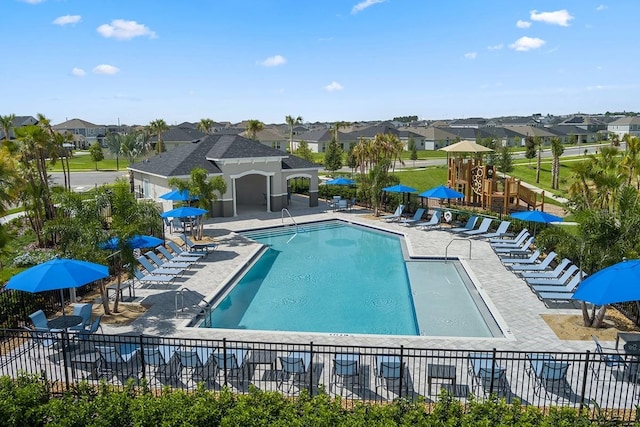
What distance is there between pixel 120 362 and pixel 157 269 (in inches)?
316

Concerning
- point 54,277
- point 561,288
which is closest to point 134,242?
point 54,277

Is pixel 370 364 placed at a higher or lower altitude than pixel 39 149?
lower

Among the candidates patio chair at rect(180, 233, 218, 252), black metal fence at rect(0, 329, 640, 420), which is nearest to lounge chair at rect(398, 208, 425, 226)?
patio chair at rect(180, 233, 218, 252)

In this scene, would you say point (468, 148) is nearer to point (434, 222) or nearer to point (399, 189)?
point (399, 189)

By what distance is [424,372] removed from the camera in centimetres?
1120

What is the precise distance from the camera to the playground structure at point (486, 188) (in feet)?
107

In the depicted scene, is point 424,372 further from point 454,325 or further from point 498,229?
point 498,229

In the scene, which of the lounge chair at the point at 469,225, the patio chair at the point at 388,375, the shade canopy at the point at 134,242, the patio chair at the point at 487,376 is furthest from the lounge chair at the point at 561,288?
the shade canopy at the point at 134,242

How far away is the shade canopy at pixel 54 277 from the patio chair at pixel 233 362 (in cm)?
408

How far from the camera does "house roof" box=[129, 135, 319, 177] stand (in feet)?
102

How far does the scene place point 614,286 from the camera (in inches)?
446

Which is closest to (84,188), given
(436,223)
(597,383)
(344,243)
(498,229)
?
(344,243)

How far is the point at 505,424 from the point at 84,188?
48.2 metres

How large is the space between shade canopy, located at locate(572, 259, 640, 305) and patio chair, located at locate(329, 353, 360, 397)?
18.6 feet
